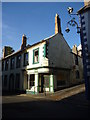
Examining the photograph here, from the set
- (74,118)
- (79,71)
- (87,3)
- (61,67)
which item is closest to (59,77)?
(61,67)

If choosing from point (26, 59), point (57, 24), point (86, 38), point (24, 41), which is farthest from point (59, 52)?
point (24, 41)

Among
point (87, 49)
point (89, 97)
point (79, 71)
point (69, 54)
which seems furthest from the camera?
point (79, 71)

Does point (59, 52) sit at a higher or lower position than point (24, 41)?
lower

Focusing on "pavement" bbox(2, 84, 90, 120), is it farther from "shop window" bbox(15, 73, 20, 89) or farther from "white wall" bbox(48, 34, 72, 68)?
"shop window" bbox(15, 73, 20, 89)

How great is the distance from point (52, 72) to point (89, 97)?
6675 millimetres

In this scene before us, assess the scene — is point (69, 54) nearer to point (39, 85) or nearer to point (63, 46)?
point (63, 46)

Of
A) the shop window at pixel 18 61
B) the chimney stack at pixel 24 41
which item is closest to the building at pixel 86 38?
the shop window at pixel 18 61

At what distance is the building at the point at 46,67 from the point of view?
1645 cm

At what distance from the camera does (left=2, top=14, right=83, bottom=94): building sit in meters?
16.5

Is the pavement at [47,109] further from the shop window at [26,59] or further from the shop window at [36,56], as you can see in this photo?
the shop window at [26,59]

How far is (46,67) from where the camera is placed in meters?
15.8

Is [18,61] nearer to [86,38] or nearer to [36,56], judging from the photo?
[36,56]

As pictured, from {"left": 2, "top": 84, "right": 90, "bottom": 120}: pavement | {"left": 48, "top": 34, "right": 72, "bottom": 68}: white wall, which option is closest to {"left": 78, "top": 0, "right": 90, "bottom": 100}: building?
{"left": 2, "top": 84, "right": 90, "bottom": 120}: pavement

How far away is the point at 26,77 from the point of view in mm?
19547
